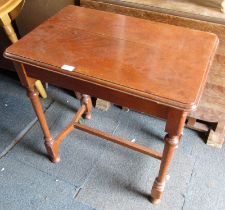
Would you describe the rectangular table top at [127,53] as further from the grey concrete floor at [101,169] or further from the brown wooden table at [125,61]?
the grey concrete floor at [101,169]

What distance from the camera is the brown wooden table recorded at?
85 cm

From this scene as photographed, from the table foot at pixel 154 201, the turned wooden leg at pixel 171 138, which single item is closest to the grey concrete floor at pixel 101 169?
the table foot at pixel 154 201

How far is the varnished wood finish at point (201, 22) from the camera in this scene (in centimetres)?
115

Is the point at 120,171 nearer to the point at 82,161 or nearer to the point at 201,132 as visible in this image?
the point at 82,161

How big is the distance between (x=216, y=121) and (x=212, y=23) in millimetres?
536

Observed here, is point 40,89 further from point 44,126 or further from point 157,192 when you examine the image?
point 157,192

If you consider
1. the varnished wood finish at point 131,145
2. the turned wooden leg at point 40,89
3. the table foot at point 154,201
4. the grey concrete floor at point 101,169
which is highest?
the varnished wood finish at point 131,145

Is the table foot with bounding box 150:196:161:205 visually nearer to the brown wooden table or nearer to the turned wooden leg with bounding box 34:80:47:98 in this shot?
the brown wooden table

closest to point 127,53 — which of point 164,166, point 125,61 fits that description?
point 125,61

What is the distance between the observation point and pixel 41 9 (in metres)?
1.57

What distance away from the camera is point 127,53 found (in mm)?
979

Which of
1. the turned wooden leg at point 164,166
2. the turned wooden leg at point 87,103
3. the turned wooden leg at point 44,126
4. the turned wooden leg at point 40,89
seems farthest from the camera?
the turned wooden leg at point 40,89

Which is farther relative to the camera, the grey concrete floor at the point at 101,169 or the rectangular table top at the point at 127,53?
the grey concrete floor at the point at 101,169

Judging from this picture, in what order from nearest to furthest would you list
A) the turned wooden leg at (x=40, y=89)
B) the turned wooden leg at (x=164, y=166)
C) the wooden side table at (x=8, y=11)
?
1. the turned wooden leg at (x=164, y=166)
2. the wooden side table at (x=8, y=11)
3. the turned wooden leg at (x=40, y=89)
